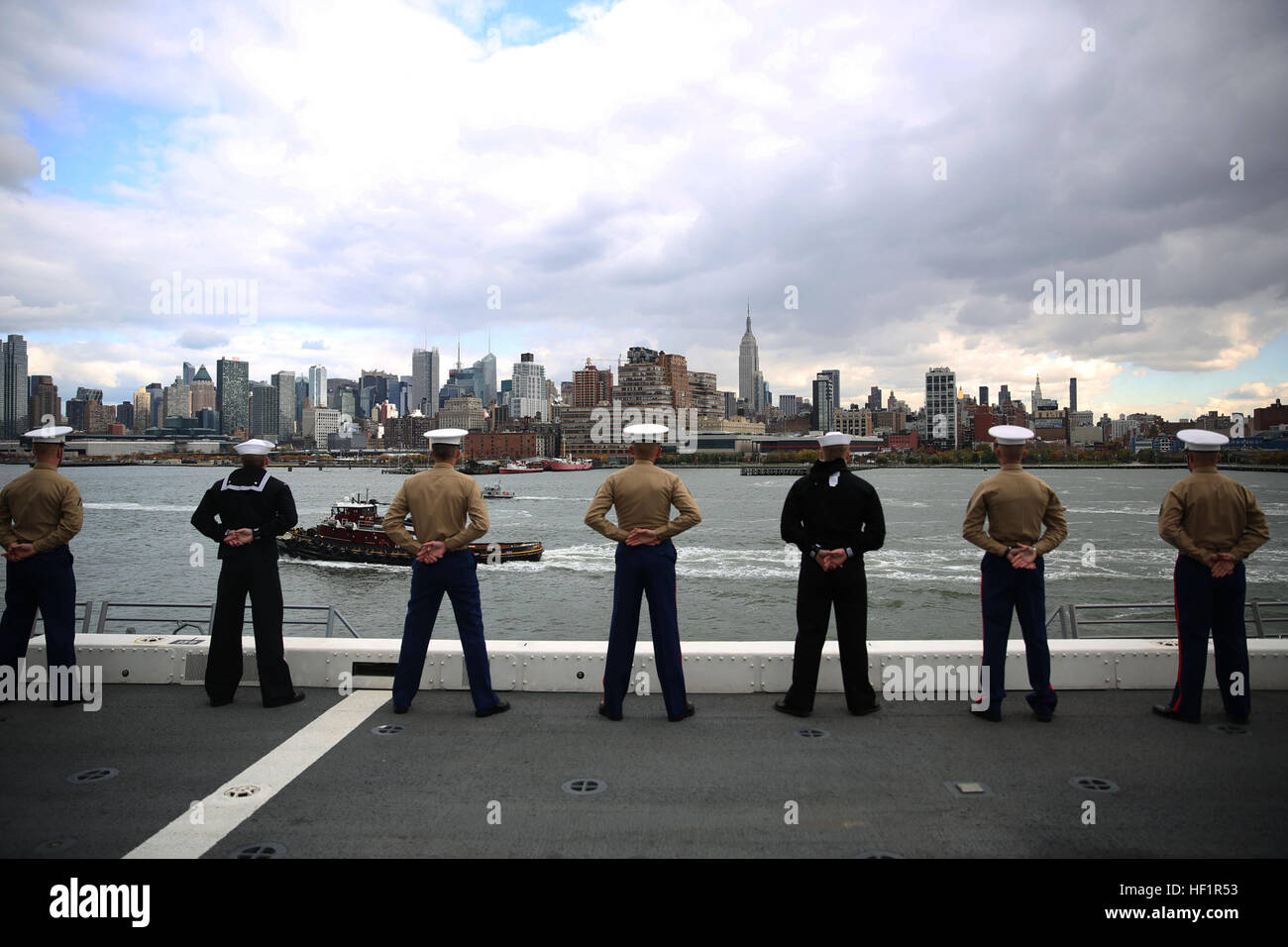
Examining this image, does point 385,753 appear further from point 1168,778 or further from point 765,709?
point 1168,778

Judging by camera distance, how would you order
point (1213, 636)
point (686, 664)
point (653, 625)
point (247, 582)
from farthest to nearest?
point (686, 664) < point (247, 582) < point (653, 625) < point (1213, 636)

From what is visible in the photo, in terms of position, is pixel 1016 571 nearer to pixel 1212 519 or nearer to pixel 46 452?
pixel 1212 519

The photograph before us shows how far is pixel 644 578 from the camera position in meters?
5.50

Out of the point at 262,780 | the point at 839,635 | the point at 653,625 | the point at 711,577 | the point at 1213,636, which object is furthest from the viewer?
the point at 711,577

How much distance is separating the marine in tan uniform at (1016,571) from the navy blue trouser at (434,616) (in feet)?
11.6

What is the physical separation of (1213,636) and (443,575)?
17.8 ft

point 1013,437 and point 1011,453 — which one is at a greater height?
point 1013,437

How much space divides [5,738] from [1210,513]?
8183 millimetres

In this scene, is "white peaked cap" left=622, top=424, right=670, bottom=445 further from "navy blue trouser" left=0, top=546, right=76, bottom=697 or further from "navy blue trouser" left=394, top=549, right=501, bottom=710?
"navy blue trouser" left=0, top=546, right=76, bottom=697

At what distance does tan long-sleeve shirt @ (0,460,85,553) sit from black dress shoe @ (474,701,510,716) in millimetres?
3210

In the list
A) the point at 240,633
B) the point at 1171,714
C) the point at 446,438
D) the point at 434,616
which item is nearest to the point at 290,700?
the point at 240,633

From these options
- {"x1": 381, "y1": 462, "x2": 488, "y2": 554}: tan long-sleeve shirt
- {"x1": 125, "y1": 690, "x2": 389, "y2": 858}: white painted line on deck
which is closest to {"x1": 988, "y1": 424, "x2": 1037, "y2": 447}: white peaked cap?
{"x1": 381, "y1": 462, "x2": 488, "y2": 554}: tan long-sleeve shirt

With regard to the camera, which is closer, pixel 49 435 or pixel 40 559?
pixel 40 559
